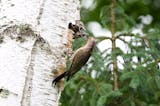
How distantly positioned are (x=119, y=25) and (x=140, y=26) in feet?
9.38

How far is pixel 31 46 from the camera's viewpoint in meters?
2.58

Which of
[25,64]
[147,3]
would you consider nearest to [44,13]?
[25,64]

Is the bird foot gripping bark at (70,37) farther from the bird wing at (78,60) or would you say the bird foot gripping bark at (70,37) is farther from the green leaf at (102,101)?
the green leaf at (102,101)

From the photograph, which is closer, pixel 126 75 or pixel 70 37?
pixel 70 37

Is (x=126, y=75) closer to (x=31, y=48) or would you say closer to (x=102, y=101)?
(x=102, y=101)

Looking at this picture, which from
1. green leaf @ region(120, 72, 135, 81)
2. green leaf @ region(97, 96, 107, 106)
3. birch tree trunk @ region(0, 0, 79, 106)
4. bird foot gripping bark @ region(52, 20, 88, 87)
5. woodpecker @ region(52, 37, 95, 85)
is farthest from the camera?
green leaf @ region(120, 72, 135, 81)

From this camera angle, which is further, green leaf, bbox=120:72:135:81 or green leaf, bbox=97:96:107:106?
green leaf, bbox=120:72:135:81

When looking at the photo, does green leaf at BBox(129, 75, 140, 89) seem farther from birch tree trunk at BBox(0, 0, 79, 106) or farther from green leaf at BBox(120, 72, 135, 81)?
birch tree trunk at BBox(0, 0, 79, 106)

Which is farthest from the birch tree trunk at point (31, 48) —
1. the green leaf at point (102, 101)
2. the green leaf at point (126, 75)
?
the green leaf at point (126, 75)

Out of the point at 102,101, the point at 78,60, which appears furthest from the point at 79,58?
the point at 102,101

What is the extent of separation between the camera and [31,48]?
2.57 meters

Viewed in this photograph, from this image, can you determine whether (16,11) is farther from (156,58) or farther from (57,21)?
(156,58)

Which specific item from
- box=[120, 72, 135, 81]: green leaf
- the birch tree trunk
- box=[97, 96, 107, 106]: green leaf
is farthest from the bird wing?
box=[120, 72, 135, 81]: green leaf

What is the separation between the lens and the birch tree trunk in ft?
8.18
